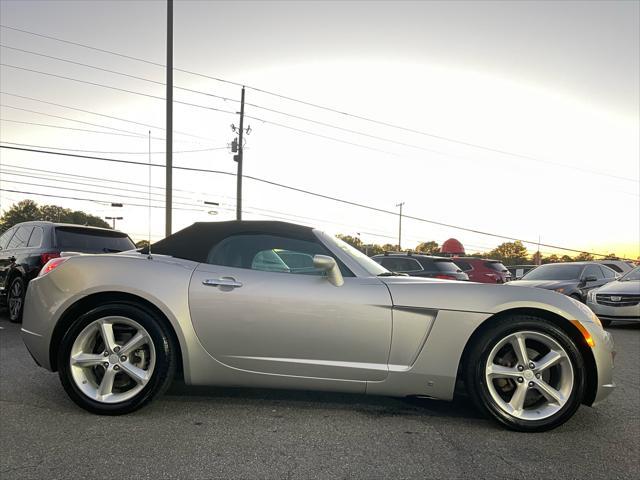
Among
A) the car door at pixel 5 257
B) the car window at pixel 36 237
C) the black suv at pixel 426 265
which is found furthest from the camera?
the black suv at pixel 426 265

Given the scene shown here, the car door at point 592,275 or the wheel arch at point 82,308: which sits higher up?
the wheel arch at point 82,308

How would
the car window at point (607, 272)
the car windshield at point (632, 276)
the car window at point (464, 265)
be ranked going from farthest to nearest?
the car window at point (464, 265) < the car window at point (607, 272) < the car windshield at point (632, 276)

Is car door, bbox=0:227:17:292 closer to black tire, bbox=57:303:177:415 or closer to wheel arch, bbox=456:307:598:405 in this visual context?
black tire, bbox=57:303:177:415

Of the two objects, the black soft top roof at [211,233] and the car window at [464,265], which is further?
the car window at [464,265]

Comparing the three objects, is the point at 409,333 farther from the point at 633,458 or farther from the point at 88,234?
the point at 88,234

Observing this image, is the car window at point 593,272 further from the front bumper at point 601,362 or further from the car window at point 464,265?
the front bumper at point 601,362

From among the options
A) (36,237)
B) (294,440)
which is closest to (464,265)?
(36,237)

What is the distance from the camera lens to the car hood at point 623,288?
923 centimetres

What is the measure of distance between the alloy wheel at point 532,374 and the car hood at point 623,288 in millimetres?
7710

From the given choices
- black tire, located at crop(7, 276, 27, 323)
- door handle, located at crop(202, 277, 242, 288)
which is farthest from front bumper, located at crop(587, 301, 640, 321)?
black tire, located at crop(7, 276, 27, 323)

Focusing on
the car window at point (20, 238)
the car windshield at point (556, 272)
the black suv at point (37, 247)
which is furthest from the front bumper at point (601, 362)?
the car windshield at point (556, 272)

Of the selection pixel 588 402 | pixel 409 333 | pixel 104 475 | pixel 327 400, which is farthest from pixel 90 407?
pixel 588 402

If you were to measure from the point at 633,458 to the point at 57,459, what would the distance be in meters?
3.14

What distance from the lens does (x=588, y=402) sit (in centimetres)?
300
